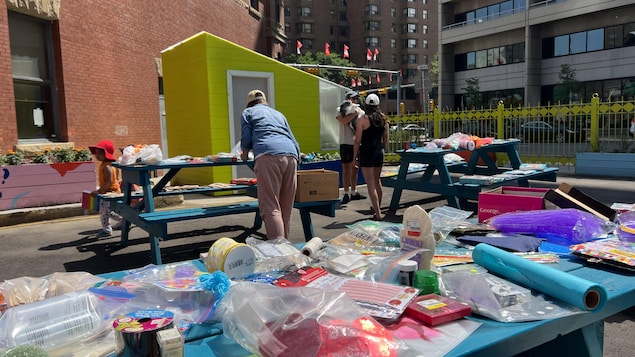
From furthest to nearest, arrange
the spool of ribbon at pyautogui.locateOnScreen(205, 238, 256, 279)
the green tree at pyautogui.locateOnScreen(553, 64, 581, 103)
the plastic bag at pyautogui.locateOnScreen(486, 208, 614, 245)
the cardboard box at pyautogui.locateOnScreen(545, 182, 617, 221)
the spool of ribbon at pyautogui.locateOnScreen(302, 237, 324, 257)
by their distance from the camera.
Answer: the green tree at pyautogui.locateOnScreen(553, 64, 581, 103) < the cardboard box at pyautogui.locateOnScreen(545, 182, 617, 221) < the plastic bag at pyautogui.locateOnScreen(486, 208, 614, 245) < the spool of ribbon at pyautogui.locateOnScreen(302, 237, 324, 257) < the spool of ribbon at pyautogui.locateOnScreen(205, 238, 256, 279)

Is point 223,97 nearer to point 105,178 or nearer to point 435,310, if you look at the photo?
point 105,178

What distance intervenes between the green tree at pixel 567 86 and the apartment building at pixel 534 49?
0.10 meters

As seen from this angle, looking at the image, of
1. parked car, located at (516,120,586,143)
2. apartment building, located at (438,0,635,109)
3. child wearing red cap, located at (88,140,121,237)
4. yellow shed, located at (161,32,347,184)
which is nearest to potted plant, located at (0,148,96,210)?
yellow shed, located at (161,32,347,184)

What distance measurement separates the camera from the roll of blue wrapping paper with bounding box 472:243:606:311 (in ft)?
5.64

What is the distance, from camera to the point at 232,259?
2.07 metres

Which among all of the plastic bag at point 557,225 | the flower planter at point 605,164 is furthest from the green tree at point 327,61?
the plastic bag at point 557,225

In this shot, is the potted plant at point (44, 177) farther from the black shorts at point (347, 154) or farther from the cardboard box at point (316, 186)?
the cardboard box at point (316, 186)

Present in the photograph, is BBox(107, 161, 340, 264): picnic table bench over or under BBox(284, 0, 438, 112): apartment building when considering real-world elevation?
under

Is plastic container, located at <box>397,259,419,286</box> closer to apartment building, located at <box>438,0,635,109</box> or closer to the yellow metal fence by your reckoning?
the yellow metal fence

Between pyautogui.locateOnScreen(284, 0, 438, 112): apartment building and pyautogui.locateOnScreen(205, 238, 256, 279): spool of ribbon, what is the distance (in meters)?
68.7

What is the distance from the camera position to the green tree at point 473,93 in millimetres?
38625

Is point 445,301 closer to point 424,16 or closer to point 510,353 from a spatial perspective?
point 510,353

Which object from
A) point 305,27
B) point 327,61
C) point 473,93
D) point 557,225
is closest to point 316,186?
point 557,225

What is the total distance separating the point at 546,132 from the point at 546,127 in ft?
0.67
